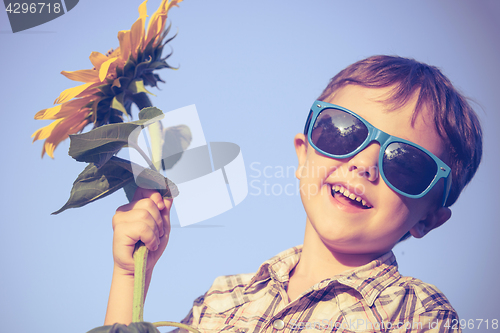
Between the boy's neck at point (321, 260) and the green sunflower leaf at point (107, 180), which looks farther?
the boy's neck at point (321, 260)

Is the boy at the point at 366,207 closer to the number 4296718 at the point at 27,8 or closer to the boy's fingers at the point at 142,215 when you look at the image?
the boy's fingers at the point at 142,215

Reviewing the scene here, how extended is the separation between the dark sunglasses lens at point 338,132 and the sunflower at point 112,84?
1.46 feet

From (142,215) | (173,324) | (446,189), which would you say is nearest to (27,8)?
(142,215)

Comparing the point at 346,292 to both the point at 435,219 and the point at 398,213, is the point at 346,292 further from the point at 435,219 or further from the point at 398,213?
the point at 435,219

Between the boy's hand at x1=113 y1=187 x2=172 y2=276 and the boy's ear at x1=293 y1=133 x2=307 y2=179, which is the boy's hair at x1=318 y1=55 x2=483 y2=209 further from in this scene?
the boy's hand at x1=113 y1=187 x2=172 y2=276

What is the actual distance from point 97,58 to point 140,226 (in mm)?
388

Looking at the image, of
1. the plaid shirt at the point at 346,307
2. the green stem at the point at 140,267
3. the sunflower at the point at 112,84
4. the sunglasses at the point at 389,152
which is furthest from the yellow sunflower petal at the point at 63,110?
the plaid shirt at the point at 346,307

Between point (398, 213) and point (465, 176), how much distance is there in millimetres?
369

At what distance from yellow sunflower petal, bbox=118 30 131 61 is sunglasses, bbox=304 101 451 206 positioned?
538 mm

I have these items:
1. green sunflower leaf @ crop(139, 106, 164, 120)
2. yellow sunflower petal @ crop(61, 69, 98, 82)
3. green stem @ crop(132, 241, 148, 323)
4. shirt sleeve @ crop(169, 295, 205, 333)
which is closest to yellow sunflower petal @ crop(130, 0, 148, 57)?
yellow sunflower petal @ crop(61, 69, 98, 82)

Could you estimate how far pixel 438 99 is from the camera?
42.4 inches

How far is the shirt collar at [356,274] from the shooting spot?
100cm

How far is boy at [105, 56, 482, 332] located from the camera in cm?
96

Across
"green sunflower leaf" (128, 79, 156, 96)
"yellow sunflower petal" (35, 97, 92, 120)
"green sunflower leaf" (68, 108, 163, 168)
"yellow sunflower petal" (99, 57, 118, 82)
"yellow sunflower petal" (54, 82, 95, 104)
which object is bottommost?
"green sunflower leaf" (68, 108, 163, 168)
